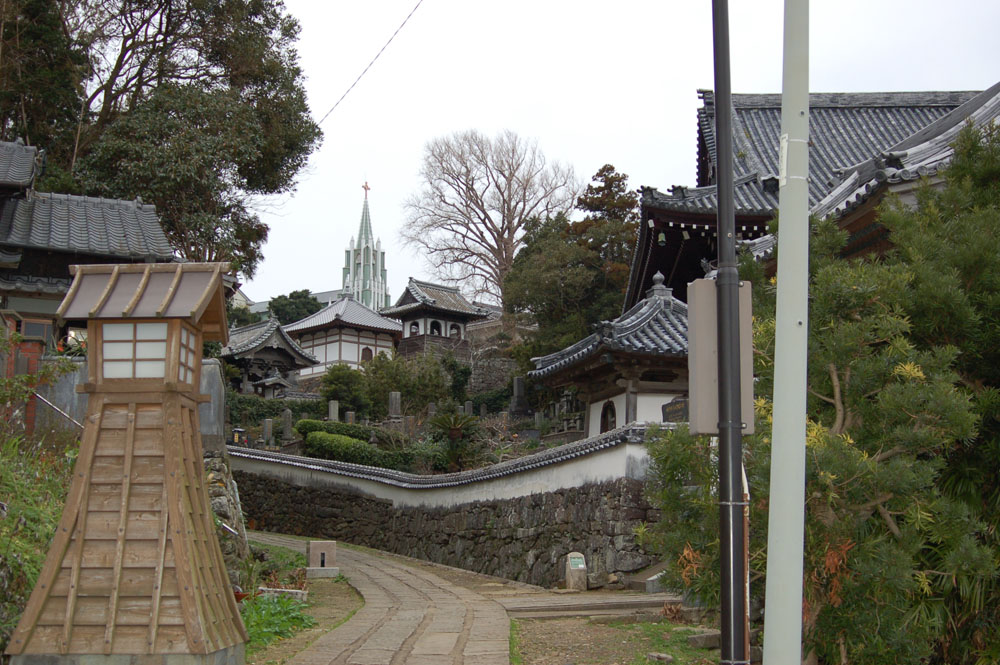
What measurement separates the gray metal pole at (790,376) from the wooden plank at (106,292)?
4.90m

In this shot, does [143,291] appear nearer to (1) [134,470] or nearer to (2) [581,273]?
(1) [134,470]

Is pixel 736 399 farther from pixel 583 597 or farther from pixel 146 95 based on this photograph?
pixel 146 95

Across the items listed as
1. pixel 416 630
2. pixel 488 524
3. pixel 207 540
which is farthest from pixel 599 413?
pixel 207 540

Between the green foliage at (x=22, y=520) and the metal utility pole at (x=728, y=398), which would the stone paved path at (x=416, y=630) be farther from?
the metal utility pole at (x=728, y=398)

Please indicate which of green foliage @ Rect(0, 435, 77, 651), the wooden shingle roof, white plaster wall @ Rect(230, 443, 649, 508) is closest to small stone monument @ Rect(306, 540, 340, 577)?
white plaster wall @ Rect(230, 443, 649, 508)

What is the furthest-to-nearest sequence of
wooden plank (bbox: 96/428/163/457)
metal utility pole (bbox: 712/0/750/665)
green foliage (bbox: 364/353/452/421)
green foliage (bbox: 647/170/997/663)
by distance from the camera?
green foliage (bbox: 364/353/452/421) < wooden plank (bbox: 96/428/163/457) < green foliage (bbox: 647/170/997/663) < metal utility pole (bbox: 712/0/750/665)

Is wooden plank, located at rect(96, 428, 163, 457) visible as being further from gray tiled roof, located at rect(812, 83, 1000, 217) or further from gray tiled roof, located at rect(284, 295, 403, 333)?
gray tiled roof, located at rect(284, 295, 403, 333)

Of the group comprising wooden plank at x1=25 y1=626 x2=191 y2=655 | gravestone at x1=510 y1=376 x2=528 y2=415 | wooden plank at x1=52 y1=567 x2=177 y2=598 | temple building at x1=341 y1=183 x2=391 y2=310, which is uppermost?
temple building at x1=341 y1=183 x2=391 y2=310

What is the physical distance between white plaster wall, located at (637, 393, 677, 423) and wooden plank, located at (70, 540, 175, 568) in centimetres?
1057

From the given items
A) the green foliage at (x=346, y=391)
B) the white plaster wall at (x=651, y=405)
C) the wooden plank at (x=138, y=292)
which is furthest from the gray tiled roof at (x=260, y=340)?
the wooden plank at (x=138, y=292)

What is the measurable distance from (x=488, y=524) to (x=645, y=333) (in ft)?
14.2

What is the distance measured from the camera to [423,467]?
2512 cm

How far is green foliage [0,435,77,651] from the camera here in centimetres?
714

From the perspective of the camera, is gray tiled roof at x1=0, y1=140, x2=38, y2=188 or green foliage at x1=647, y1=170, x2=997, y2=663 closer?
green foliage at x1=647, y1=170, x2=997, y2=663
